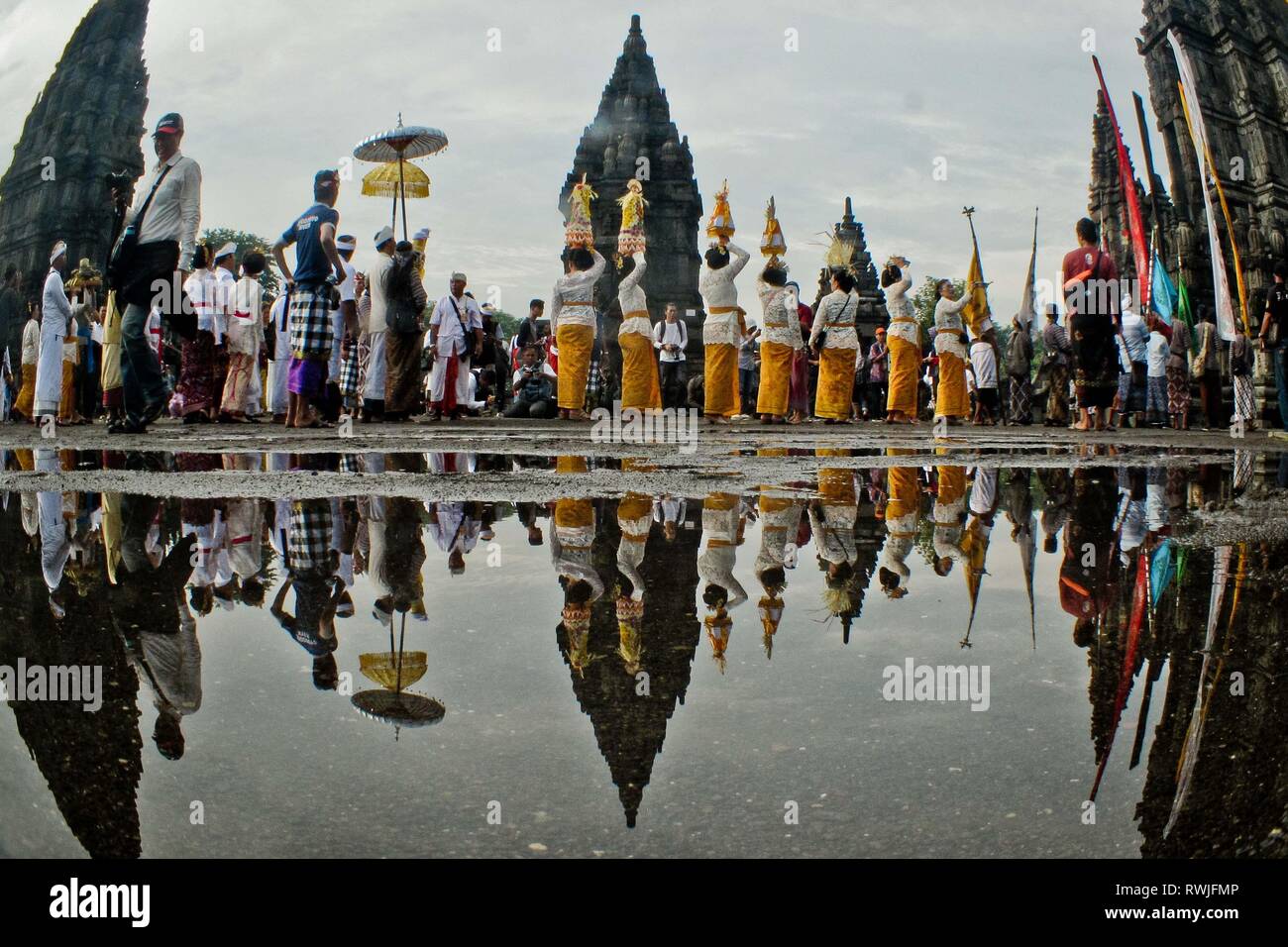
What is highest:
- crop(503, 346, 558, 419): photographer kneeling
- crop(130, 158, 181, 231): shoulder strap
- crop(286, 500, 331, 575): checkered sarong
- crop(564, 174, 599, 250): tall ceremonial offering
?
crop(564, 174, 599, 250): tall ceremonial offering

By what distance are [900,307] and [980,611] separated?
40.6 feet

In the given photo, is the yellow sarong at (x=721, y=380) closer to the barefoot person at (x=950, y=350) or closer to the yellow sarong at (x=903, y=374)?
the yellow sarong at (x=903, y=374)

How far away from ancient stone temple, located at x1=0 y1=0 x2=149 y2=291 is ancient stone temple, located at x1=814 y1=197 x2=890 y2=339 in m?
27.8

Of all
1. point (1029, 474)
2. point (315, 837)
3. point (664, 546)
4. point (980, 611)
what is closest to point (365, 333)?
point (1029, 474)

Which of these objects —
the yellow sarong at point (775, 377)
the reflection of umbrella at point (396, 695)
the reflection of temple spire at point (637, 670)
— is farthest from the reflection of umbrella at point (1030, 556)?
the yellow sarong at point (775, 377)

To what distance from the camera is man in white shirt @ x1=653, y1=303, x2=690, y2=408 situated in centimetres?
1984

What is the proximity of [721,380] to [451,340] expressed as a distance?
3.39 m

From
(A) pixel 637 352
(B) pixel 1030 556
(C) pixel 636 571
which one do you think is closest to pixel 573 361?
(A) pixel 637 352

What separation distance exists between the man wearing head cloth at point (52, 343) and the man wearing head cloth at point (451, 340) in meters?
4.11

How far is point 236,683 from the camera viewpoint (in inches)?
82.0

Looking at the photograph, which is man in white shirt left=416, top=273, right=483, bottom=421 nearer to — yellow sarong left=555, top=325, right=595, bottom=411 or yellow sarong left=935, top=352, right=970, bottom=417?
yellow sarong left=555, top=325, right=595, bottom=411

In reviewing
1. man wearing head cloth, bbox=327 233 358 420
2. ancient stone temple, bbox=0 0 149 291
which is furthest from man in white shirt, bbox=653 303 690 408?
ancient stone temple, bbox=0 0 149 291

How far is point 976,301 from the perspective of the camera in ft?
53.9

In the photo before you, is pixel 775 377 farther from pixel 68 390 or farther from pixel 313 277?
pixel 68 390
